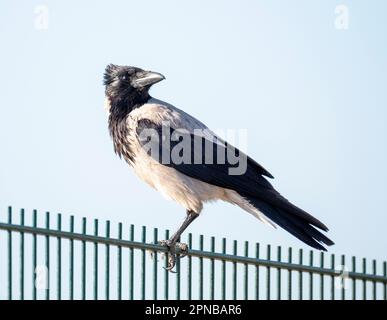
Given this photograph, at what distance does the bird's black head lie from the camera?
13.3 metres

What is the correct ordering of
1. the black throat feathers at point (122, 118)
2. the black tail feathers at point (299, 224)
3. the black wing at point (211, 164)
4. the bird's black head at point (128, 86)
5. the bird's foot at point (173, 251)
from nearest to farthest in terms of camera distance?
the bird's foot at point (173, 251)
the black tail feathers at point (299, 224)
the black wing at point (211, 164)
the black throat feathers at point (122, 118)
the bird's black head at point (128, 86)

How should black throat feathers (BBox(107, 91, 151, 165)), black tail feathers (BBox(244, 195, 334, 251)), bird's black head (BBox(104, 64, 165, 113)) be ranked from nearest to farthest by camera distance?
black tail feathers (BBox(244, 195, 334, 251)) → black throat feathers (BBox(107, 91, 151, 165)) → bird's black head (BBox(104, 64, 165, 113))

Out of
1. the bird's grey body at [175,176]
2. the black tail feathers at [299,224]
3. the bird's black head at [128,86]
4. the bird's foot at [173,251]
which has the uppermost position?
the bird's black head at [128,86]

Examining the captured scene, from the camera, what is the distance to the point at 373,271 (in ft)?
38.2

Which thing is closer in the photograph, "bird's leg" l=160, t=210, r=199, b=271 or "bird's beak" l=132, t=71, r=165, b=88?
"bird's leg" l=160, t=210, r=199, b=271

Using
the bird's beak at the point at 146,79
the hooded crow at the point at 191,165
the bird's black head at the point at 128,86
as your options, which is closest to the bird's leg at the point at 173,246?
the hooded crow at the point at 191,165

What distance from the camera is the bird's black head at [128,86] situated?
522 inches

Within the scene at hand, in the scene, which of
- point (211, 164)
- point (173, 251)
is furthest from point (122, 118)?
point (173, 251)

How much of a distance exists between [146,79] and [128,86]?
0.23 metres

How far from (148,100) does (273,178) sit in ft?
5.58

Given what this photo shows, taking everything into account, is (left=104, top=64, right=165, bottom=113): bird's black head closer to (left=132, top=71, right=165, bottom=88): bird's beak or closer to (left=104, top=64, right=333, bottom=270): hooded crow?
(left=132, top=71, right=165, bottom=88): bird's beak

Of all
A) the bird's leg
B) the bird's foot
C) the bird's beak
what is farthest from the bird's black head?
the bird's foot

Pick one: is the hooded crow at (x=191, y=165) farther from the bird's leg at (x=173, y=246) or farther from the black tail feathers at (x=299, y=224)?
the bird's leg at (x=173, y=246)
